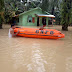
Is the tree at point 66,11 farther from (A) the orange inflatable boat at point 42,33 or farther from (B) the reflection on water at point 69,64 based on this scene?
(B) the reflection on water at point 69,64

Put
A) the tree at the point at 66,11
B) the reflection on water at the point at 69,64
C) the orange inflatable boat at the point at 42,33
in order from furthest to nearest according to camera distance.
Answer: the tree at the point at 66,11
the orange inflatable boat at the point at 42,33
the reflection on water at the point at 69,64

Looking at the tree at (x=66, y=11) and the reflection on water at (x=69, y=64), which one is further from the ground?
the tree at (x=66, y=11)

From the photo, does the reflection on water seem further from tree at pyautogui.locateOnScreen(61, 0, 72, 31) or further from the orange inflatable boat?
tree at pyautogui.locateOnScreen(61, 0, 72, 31)

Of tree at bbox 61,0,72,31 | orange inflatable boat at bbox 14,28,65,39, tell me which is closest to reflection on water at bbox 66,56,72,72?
orange inflatable boat at bbox 14,28,65,39

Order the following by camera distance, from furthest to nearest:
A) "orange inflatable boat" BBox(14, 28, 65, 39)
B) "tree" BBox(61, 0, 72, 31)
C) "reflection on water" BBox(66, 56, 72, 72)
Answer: "tree" BBox(61, 0, 72, 31)
"orange inflatable boat" BBox(14, 28, 65, 39)
"reflection on water" BBox(66, 56, 72, 72)

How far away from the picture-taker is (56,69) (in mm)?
3699

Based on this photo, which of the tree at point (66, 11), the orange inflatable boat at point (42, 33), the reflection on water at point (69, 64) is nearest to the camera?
the reflection on water at point (69, 64)

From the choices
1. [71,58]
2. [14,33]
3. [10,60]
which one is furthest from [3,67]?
[14,33]

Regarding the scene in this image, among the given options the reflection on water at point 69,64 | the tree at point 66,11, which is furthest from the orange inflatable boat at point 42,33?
the tree at point 66,11

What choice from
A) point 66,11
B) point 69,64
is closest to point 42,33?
point 69,64

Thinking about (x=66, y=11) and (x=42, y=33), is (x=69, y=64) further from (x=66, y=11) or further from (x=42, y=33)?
(x=66, y=11)

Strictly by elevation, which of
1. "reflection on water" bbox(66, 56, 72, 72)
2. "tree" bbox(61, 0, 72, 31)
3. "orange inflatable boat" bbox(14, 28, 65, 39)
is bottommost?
"reflection on water" bbox(66, 56, 72, 72)

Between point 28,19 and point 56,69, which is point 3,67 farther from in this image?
point 28,19

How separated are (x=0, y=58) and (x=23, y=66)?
1165mm
